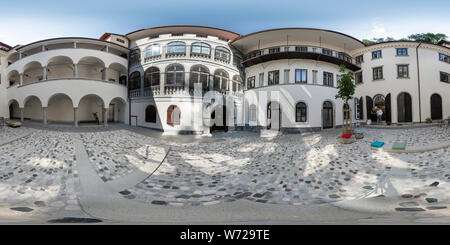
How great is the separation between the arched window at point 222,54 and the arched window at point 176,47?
2.26 metres

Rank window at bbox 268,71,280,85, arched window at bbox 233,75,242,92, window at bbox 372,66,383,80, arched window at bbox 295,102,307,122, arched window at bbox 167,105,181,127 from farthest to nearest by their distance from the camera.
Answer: arched window at bbox 233,75,242,92 < window at bbox 372,66,383,80 < window at bbox 268,71,280,85 < arched window at bbox 295,102,307,122 < arched window at bbox 167,105,181,127

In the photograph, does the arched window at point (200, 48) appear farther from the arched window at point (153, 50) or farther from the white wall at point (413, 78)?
the white wall at point (413, 78)

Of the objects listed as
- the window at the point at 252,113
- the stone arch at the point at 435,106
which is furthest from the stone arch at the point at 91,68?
the stone arch at the point at 435,106

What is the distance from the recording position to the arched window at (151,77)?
12039mm

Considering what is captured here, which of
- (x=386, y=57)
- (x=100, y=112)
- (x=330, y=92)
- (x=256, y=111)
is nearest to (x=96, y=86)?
(x=100, y=112)

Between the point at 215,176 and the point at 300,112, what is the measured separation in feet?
31.1

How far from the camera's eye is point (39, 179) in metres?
2.96

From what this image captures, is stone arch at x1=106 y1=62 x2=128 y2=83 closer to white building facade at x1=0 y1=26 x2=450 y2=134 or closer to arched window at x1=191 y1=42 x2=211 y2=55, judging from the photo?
white building facade at x1=0 y1=26 x2=450 y2=134

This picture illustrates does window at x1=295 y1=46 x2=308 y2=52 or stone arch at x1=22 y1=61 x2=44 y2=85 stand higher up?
window at x1=295 y1=46 x2=308 y2=52

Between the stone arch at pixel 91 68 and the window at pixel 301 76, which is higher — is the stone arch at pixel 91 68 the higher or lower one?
the higher one

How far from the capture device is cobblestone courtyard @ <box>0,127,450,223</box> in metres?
2.48

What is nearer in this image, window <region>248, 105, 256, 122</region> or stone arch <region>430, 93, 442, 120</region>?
stone arch <region>430, 93, 442, 120</region>

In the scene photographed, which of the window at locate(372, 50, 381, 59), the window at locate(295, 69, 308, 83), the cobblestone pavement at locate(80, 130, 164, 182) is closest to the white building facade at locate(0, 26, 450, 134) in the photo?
the window at locate(295, 69, 308, 83)

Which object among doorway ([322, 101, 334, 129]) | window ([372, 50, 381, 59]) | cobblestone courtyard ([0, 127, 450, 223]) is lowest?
cobblestone courtyard ([0, 127, 450, 223])
